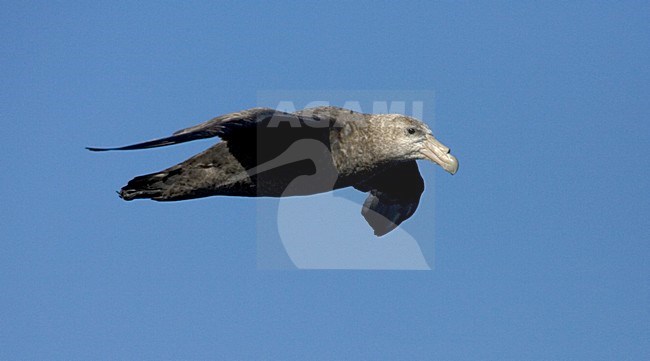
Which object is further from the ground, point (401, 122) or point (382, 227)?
point (401, 122)

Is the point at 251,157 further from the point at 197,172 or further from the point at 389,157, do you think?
the point at 389,157

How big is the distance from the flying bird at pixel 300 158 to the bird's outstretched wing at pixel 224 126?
621 mm

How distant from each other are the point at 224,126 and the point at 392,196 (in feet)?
14.5

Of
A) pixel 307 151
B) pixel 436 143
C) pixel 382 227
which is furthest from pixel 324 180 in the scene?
pixel 382 227

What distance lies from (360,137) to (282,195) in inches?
48.7

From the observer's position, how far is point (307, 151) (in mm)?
15188

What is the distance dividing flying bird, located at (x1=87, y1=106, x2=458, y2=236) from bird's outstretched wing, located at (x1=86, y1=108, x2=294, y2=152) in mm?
621

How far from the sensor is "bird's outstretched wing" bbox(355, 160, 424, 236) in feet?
56.0

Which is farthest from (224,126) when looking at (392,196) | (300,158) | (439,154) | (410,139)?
(392,196)

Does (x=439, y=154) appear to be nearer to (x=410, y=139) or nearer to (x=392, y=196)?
(x=410, y=139)

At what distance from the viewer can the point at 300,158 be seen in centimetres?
1517

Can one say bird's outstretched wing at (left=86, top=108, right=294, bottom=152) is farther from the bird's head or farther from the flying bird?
the bird's head

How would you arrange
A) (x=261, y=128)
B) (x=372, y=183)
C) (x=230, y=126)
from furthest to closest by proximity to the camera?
1. (x=372, y=183)
2. (x=261, y=128)
3. (x=230, y=126)

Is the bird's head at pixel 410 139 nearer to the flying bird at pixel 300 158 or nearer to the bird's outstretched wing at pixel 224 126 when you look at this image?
the flying bird at pixel 300 158
